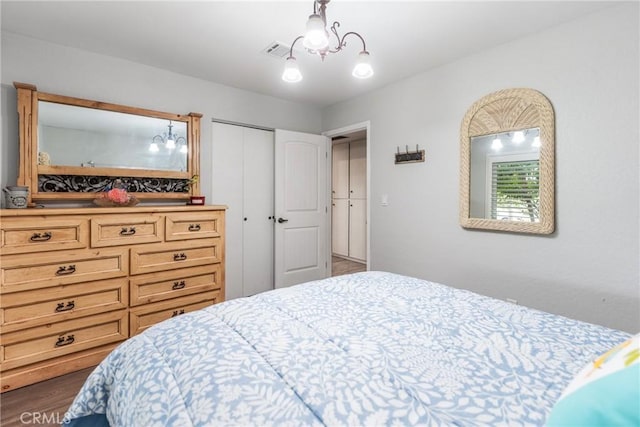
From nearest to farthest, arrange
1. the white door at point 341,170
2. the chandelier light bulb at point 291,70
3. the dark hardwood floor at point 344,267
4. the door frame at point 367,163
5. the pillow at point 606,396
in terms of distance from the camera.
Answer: the pillow at point 606,396 → the chandelier light bulb at point 291,70 → the door frame at point 367,163 → the dark hardwood floor at point 344,267 → the white door at point 341,170

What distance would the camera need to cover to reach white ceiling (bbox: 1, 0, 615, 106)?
1.94 metres

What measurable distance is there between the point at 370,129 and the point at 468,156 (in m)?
1.22

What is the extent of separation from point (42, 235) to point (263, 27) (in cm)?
201

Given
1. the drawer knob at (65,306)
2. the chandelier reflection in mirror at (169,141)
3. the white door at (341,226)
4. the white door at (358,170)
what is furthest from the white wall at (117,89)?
the white door at (341,226)

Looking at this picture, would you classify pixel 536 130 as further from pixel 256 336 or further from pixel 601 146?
pixel 256 336

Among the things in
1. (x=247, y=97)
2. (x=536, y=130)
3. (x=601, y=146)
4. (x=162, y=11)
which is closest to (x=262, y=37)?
(x=162, y=11)

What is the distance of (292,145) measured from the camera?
149 inches

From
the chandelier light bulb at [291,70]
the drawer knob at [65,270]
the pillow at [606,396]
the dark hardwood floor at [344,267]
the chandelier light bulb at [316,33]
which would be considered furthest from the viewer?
the dark hardwood floor at [344,267]

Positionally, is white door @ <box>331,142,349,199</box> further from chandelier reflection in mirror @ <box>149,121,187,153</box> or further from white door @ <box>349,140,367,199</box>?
chandelier reflection in mirror @ <box>149,121,187,153</box>

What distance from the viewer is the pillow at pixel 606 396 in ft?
1.49

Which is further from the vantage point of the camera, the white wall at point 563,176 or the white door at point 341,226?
the white door at point 341,226

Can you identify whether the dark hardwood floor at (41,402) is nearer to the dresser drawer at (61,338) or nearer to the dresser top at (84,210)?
the dresser drawer at (61,338)

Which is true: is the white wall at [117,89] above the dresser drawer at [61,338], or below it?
above

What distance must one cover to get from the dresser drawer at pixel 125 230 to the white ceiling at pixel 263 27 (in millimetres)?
1371
